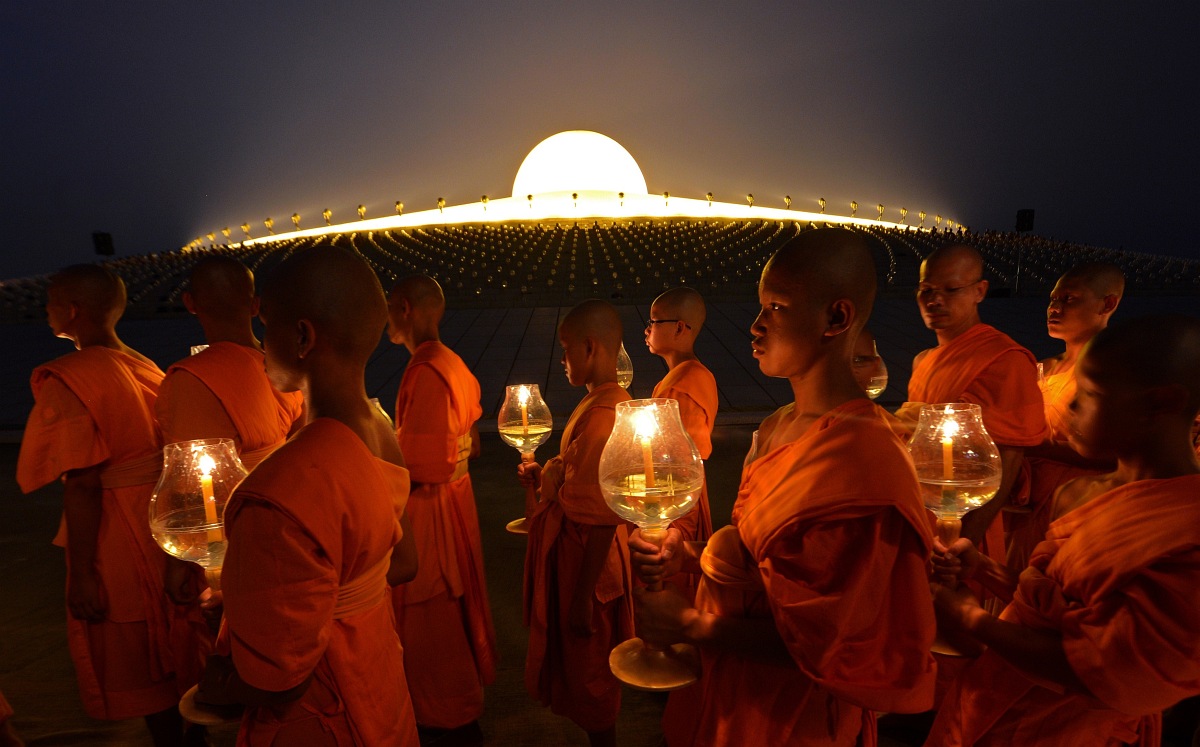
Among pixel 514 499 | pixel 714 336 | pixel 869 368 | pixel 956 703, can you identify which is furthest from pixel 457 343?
pixel 956 703

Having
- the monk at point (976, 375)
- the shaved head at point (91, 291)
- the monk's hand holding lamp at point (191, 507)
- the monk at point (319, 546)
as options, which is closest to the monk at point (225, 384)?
the shaved head at point (91, 291)

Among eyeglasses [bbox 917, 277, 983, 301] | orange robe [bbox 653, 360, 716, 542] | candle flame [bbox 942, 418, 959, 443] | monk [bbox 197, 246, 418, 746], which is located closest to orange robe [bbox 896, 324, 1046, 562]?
eyeglasses [bbox 917, 277, 983, 301]

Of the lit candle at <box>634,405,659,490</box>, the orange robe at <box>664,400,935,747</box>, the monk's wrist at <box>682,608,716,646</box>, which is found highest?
the lit candle at <box>634,405,659,490</box>

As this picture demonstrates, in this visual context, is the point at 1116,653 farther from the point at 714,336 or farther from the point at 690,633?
the point at 714,336

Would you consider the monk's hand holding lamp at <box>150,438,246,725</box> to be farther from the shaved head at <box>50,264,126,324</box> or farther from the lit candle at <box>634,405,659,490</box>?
the shaved head at <box>50,264,126,324</box>

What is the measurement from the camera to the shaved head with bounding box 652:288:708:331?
330 centimetres

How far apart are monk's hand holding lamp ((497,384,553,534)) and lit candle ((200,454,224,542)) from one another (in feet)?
4.48

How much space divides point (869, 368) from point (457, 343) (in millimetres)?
10031

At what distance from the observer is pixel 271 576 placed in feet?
4.51

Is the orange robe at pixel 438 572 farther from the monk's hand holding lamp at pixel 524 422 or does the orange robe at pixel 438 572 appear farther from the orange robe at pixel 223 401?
the orange robe at pixel 223 401

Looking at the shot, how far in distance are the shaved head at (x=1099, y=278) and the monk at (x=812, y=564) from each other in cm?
238

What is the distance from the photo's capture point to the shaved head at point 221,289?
266cm

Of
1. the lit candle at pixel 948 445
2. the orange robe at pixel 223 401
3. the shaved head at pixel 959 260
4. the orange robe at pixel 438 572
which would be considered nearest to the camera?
the lit candle at pixel 948 445

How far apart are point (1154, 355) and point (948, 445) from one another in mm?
484
